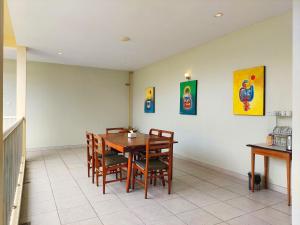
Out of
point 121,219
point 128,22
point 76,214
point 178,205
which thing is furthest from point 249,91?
point 76,214

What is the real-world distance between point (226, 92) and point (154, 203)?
249 cm

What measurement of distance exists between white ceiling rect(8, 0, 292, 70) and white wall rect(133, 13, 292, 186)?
0.85 feet

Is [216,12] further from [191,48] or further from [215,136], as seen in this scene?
[215,136]

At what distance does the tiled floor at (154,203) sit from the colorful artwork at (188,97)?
1536 mm

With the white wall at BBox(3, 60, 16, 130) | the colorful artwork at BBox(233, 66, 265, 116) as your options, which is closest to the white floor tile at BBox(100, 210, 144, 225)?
the colorful artwork at BBox(233, 66, 265, 116)

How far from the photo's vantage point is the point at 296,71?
181cm

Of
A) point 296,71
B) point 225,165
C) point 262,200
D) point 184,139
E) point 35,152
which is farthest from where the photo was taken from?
point 35,152

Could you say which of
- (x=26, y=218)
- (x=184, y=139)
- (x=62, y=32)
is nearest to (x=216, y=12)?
(x=62, y=32)

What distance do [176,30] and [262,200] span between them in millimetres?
3045

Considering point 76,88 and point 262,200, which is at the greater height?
point 76,88

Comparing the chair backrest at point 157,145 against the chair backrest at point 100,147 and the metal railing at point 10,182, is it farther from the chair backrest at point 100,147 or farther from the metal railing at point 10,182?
the metal railing at point 10,182

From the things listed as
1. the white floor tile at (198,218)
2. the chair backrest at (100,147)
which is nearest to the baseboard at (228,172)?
the white floor tile at (198,218)

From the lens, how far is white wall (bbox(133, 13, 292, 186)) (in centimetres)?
331

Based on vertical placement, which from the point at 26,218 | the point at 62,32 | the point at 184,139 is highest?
the point at 62,32
